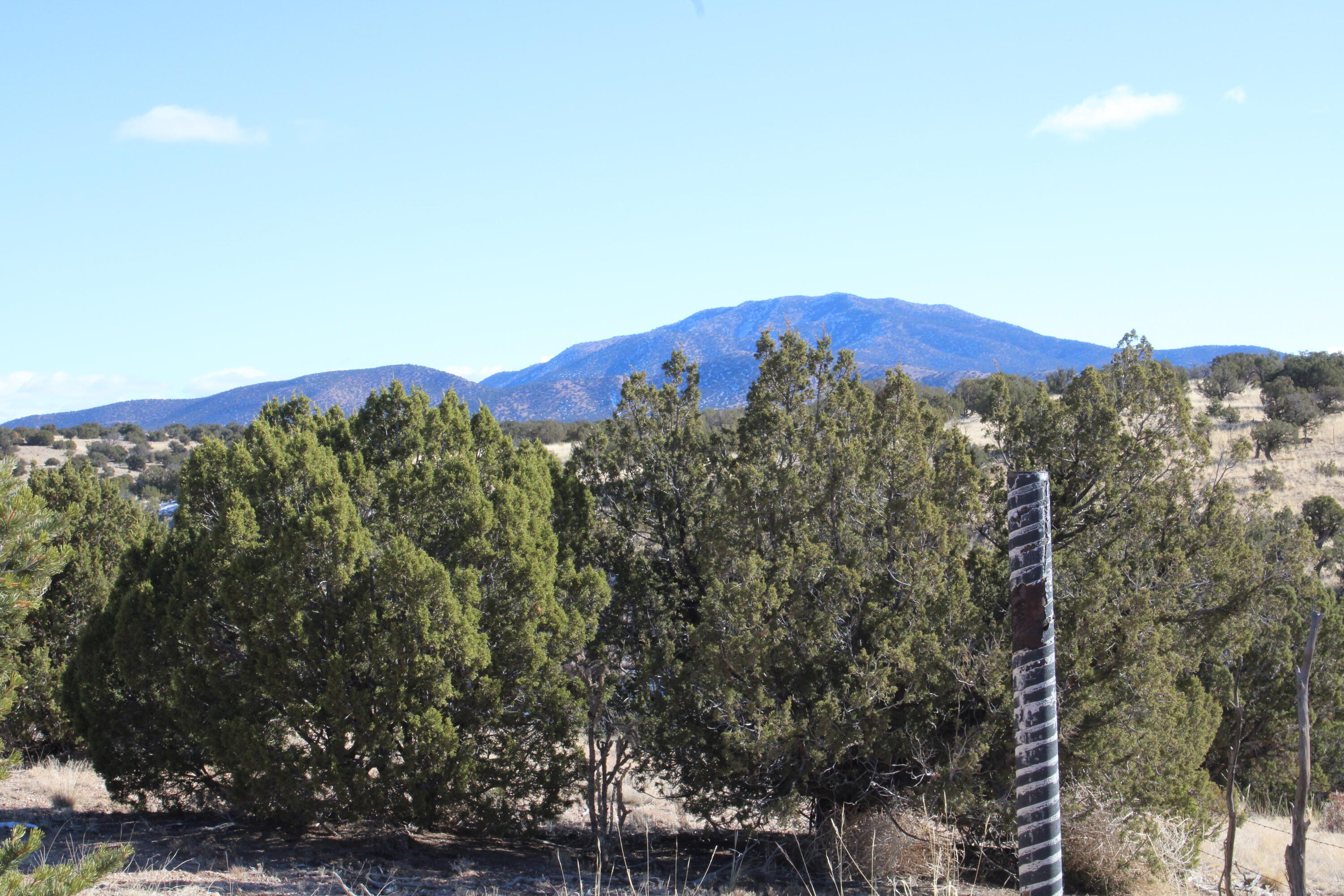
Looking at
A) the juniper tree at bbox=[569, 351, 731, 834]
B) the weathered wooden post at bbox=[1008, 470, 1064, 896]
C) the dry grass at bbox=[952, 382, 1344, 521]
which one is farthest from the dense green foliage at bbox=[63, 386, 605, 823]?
the dry grass at bbox=[952, 382, 1344, 521]

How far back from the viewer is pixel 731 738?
8.91 metres

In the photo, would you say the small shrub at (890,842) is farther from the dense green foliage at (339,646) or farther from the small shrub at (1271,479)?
the small shrub at (1271,479)

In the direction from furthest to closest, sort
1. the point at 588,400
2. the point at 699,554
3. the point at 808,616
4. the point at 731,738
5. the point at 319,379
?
1. the point at 588,400
2. the point at 319,379
3. the point at 699,554
4. the point at 808,616
5. the point at 731,738

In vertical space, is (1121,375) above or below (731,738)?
above

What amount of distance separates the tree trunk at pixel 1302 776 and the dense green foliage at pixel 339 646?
23.1 ft

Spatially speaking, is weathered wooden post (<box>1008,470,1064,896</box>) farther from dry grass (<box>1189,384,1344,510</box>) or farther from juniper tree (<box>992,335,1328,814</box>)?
dry grass (<box>1189,384,1344,510</box>)

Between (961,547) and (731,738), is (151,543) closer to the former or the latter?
(731,738)

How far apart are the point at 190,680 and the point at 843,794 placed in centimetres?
701

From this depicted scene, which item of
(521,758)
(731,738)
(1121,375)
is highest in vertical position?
(1121,375)

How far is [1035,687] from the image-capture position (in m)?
3.18

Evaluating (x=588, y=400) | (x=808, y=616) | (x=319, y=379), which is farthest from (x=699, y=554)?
(x=588, y=400)

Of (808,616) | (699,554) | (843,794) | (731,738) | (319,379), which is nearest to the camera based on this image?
(731,738)

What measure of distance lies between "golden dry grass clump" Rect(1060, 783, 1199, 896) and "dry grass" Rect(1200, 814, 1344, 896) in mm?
684

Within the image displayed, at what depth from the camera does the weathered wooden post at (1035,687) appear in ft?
10.3
